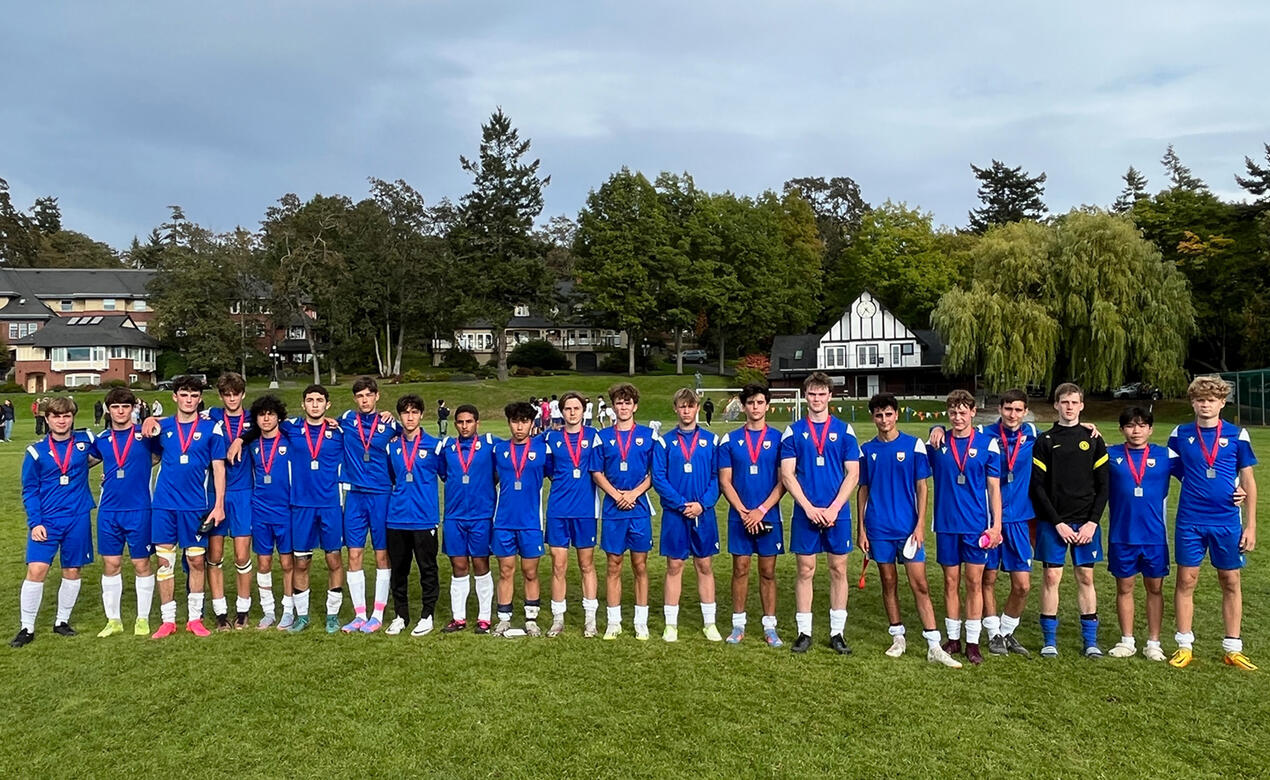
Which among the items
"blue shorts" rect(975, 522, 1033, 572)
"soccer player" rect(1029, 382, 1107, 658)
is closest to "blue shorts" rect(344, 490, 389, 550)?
"blue shorts" rect(975, 522, 1033, 572)

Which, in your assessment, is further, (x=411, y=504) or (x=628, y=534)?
(x=411, y=504)

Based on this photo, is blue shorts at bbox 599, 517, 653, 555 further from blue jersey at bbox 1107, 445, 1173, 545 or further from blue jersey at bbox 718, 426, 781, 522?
blue jersey at bbox 1107, 445, 1173, 545

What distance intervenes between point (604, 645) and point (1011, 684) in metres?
2.82

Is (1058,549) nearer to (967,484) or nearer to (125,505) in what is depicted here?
(967,484)

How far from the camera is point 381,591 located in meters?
6.52

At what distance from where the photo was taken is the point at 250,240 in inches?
2189

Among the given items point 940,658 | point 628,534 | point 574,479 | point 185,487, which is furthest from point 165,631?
point 940,658

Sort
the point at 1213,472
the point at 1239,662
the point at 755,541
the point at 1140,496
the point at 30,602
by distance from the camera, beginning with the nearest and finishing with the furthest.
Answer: the point at 1239,662 < the point at 1213,472 < the point at 1140,496 < the point at 755,541 < the point at 30,602

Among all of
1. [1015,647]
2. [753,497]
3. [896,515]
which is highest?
[753,497]

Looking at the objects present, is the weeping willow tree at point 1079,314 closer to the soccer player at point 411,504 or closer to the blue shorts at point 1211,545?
the blue shorts at point 1211,545

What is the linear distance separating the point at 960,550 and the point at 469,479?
3.75m

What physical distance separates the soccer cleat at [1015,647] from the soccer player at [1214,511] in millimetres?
931

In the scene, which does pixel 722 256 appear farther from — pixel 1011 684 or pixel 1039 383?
pixel 1011 684

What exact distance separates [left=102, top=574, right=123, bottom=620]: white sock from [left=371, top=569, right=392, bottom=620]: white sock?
2020 mm
